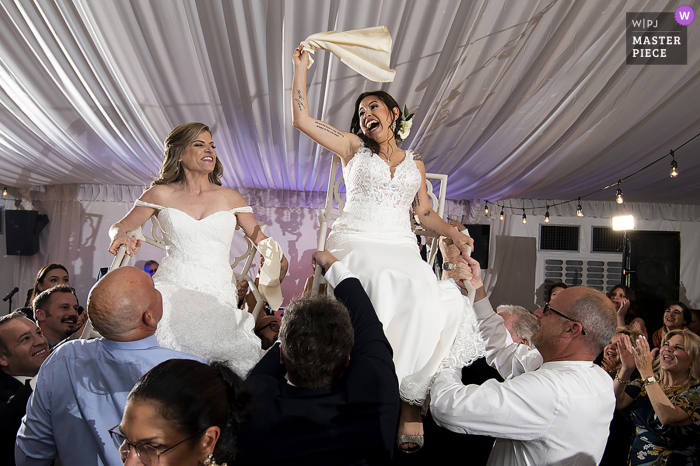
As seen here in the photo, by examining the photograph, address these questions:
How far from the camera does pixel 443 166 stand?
734cm

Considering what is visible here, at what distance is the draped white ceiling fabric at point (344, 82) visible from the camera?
10.5ft

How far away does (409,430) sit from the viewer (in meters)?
1.89

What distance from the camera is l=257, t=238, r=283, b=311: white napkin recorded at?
2295 millimetres

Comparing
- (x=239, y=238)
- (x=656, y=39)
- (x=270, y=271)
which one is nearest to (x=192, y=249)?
(x=270, y=271)

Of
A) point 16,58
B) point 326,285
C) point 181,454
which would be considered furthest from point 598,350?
point 16,58

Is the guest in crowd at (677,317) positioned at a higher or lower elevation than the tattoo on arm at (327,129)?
lower

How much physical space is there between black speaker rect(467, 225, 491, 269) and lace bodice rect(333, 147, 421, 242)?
7.77 meters

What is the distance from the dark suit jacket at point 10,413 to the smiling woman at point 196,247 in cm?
73

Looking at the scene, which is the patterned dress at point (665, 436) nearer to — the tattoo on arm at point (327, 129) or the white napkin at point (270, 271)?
the white napkin at point (270, 271)

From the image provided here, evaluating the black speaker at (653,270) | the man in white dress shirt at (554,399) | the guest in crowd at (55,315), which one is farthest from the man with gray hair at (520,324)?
the black speaker at (653,270)

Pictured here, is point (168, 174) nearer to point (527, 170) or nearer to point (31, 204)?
point (527, 170)

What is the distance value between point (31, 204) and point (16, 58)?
753 cm

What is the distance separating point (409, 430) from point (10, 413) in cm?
183

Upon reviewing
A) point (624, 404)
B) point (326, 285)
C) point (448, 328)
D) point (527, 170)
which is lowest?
point (624, 404)
